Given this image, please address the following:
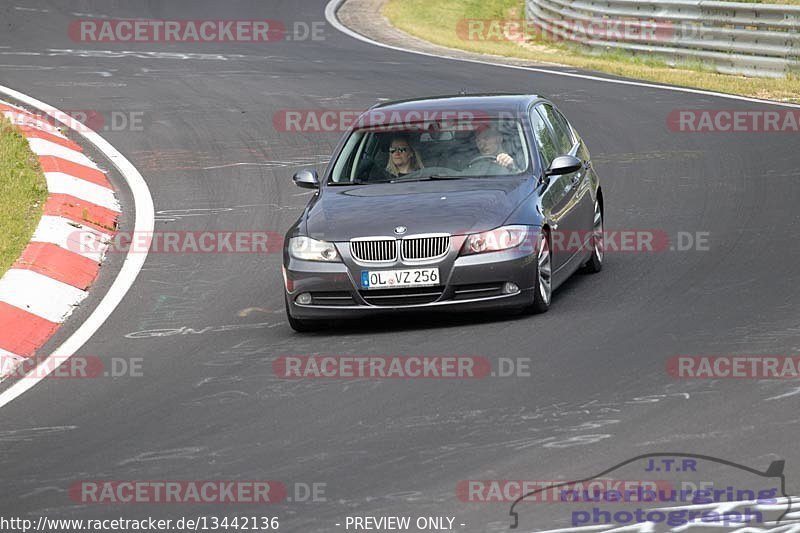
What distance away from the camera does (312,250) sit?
33.3ft

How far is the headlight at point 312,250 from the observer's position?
10070 mm

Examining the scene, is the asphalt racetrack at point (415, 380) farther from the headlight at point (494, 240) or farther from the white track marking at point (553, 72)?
the white track marking at point (553, 72)

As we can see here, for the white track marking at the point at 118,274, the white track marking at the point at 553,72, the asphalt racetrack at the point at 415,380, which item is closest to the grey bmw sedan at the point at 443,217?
the asphalt racetrack at the point at 415,380

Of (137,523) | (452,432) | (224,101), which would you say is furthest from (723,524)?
(224,101)

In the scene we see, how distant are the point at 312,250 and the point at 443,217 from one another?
90cm

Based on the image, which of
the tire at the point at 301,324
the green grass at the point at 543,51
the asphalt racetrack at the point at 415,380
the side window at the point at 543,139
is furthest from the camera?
the green grass at the point at 543,51

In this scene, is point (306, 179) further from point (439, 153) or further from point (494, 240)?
point (494, 240)

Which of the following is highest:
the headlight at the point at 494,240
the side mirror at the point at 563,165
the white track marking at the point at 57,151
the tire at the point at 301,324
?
the side mirror at the point at 563,165

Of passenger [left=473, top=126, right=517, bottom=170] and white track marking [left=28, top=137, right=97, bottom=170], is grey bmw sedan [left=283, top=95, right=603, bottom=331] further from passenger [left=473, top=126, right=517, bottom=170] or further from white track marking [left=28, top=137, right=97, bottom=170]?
white track marking [left=28, top=137, right=97, bottom=170]

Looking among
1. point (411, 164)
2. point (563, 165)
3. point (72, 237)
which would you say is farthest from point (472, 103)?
point (72, 237)

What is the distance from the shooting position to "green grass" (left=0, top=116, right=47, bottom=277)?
1245 cm

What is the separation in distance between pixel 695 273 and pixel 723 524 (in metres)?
5.56

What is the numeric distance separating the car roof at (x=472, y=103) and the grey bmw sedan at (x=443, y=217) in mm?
17

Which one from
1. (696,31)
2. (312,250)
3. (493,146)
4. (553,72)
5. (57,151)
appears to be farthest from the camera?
(696,31)
